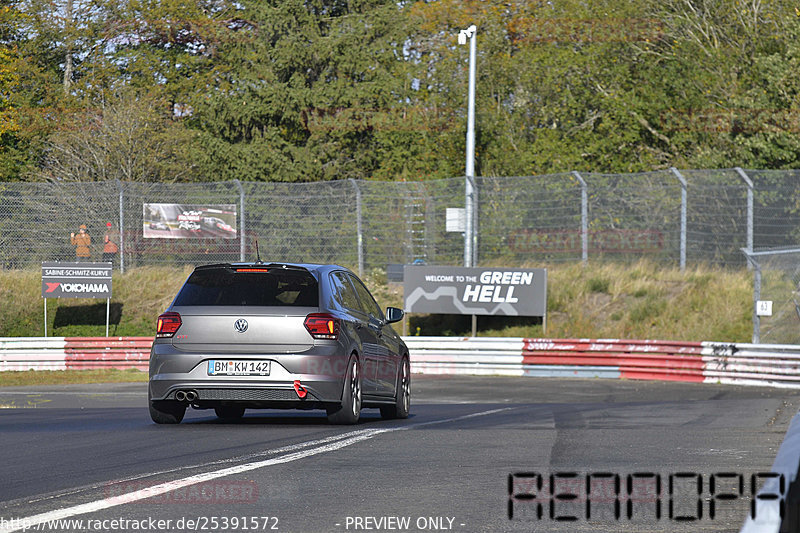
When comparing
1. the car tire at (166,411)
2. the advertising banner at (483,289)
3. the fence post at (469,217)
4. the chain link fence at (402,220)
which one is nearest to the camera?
the car tire at (166,411)

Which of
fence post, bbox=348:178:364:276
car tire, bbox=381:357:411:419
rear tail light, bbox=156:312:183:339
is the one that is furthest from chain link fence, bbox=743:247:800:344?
rear tail light, bbox=156:312:183:339

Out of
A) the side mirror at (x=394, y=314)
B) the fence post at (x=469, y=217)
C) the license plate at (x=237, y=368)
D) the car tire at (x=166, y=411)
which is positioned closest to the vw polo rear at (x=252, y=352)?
the license plate at (x=237, y=368)

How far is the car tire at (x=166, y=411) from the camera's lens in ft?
38.2

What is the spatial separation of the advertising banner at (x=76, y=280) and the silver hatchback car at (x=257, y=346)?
19078 millimetres

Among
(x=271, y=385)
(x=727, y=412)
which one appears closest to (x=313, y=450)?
(x=271, y=385)

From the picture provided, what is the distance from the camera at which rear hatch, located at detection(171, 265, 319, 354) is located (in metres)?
11.2

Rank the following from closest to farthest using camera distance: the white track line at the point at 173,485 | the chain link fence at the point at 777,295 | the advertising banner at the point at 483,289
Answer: the white track line at the point at 173,485 < the chain link fence at the point at 777,295 < the advertising banner at the point at 483,289

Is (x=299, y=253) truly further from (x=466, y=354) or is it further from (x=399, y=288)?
(x=466, y=354)

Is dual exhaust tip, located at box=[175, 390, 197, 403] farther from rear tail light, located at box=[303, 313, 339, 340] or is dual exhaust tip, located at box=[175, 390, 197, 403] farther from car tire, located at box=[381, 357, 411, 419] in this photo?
car tire, located at box=[381, 357, 411, 419]

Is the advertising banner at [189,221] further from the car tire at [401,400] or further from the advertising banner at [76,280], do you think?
the car tire at [401,400]

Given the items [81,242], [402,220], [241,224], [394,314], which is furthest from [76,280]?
[394,314]

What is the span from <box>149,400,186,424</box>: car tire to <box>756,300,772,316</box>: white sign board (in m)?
16.3

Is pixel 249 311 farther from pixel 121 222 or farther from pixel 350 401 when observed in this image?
pixel 121 222

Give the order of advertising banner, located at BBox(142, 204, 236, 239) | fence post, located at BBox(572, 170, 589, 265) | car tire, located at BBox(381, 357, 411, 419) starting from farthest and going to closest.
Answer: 1. advertising banner, located at BBox(142, 204, 236, 239)
2. fence post, located at BBox(572, 170, 589, 265)
3. car tire, located at BBox(381, 357, 411, 419)
